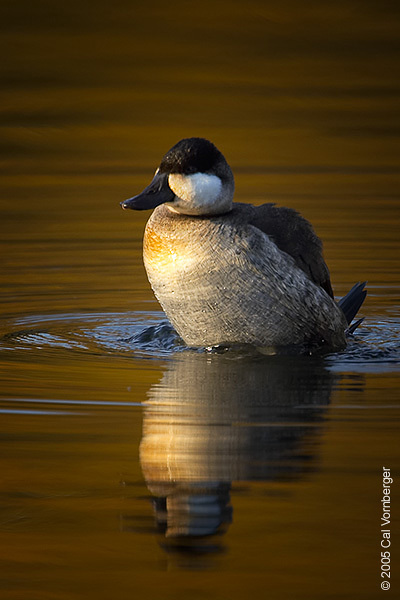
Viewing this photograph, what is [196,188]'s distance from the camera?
722 cm

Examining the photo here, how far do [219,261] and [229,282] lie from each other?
135mm

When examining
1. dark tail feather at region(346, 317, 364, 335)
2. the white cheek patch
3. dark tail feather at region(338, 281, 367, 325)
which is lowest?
dark tail feather at region(346, 317, 364, 335)

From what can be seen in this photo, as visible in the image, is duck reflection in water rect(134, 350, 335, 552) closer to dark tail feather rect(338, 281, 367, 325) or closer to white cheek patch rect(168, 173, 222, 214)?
white cheek patch rect(168, 173, 222, 214)

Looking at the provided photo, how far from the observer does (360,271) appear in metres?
10.2

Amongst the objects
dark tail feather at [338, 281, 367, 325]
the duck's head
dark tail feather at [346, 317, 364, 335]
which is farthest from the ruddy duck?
dark tail feather at [338, 281, 367, 325]

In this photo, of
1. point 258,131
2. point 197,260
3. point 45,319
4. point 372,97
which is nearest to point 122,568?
point 197,260

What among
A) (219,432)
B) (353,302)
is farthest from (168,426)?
(353,302)

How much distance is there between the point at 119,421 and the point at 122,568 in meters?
1.69

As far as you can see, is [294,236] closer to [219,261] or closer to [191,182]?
[219,261]

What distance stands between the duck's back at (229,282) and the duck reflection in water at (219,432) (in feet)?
0.64

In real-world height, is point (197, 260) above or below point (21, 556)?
above

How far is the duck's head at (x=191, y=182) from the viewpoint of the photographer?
7.20 metres

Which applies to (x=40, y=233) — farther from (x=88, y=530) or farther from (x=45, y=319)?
(x=88, y=530)

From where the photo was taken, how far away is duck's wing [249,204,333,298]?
7.53 metres
